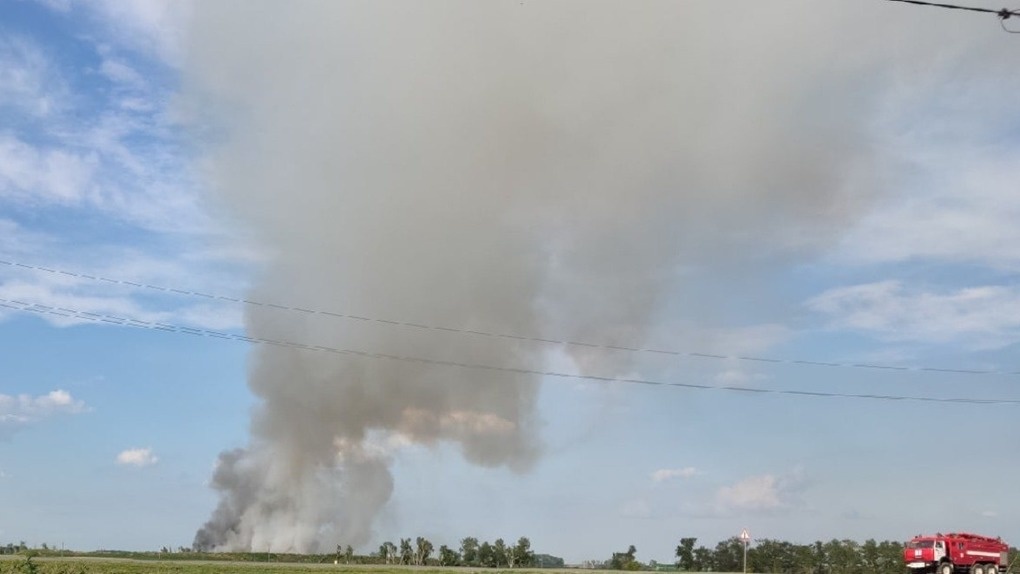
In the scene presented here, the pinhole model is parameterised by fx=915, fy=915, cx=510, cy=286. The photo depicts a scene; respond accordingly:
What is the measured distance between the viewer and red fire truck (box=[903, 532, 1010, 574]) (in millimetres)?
75000

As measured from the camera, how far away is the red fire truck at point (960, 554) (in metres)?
75.0

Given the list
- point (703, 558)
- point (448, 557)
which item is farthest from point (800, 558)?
point (448, 557)

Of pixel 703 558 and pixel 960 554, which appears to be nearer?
pixel 960 554

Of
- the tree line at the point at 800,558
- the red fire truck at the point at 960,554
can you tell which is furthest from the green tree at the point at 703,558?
the red fire truck at the point at 960,554

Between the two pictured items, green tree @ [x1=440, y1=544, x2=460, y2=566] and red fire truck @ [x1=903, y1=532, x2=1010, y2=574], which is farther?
green tree @ [x1=440, y1=544, x2=460, y2=566]

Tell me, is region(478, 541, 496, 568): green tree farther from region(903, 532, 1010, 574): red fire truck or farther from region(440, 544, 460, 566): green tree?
region(903, 532, 1010, 574): red fire truck

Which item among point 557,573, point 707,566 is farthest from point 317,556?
point 557,573

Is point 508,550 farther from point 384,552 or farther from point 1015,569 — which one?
point 1015,569

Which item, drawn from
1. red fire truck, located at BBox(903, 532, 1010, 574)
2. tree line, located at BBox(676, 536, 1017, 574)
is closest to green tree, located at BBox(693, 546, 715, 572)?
tree line, located at BBox(676, 536, 1017, 574)

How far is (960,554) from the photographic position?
75.6 metres

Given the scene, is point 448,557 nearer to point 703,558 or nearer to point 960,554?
point 703,558

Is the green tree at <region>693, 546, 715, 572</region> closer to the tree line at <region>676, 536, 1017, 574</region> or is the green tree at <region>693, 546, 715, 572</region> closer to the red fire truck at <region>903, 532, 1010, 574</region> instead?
the tree line at <region>676, 536, 1017, 574</region>

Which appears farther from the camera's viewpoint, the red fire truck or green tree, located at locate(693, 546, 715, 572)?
green tree, located at locate(693, 546, 715, 572)

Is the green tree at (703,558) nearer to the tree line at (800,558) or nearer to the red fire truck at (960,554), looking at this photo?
the tree line at (800,558)
